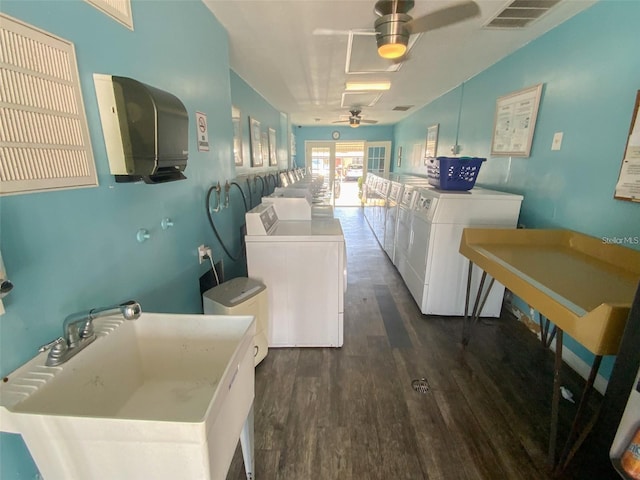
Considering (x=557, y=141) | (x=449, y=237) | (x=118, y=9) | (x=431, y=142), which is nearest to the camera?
(x=118, y=9)

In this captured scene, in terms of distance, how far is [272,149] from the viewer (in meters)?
4.95

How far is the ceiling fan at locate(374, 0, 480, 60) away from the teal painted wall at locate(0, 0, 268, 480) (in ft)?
3.87

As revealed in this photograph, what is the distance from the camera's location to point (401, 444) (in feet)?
4.80

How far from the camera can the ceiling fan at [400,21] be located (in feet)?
5.82

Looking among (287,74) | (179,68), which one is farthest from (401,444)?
(287,74)

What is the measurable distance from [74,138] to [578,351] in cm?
305

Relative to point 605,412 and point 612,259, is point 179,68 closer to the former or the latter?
point 605,412

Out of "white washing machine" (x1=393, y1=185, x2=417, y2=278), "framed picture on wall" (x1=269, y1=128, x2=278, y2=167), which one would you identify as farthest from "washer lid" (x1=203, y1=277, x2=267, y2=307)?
"framed picture on wall" (x1=269, y1=128, x2=278, y2=167)

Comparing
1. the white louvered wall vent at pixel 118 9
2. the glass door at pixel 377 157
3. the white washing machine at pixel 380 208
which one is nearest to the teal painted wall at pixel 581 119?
the white washing machine at pixel 380 208

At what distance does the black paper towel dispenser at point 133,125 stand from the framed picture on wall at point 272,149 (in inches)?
148

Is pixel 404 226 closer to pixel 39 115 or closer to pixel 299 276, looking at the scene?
pixel 299 276

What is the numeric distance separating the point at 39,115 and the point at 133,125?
0.90ft

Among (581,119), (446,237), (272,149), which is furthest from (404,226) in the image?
(272,149)

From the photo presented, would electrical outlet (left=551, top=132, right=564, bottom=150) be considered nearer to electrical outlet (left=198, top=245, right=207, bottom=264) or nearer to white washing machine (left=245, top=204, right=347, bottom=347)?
white washing machine (left=245, top=204, right=347, bottom=347)
